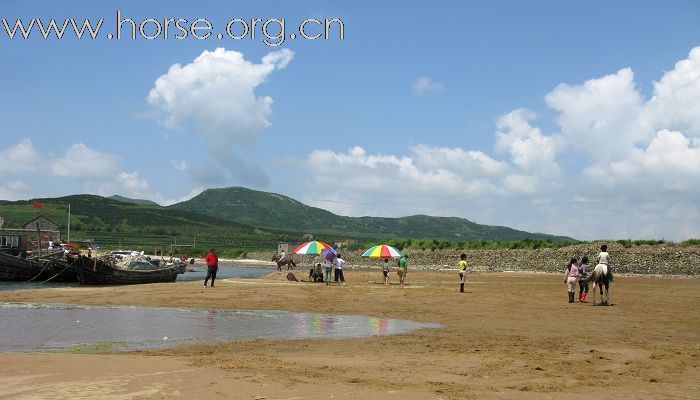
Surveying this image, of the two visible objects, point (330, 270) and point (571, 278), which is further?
point (330, 270)

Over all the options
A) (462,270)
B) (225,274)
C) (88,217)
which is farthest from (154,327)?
(88,217)

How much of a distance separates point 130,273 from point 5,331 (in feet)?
90.3

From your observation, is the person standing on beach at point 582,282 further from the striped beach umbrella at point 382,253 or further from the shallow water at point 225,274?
the shallow water at point 225,274

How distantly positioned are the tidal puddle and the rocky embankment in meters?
43.9

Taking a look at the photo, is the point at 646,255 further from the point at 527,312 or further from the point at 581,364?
the point at 581,364

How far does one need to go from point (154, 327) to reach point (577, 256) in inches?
2066

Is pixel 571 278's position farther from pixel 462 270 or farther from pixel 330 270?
pixel 330 270

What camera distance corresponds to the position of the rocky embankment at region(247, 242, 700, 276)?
5578cm

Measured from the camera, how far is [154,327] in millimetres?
16328

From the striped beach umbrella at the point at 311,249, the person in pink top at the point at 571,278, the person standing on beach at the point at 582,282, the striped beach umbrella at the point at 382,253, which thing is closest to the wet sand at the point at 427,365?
the person in pink top at the point at 571,278

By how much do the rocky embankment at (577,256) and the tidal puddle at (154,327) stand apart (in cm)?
4389

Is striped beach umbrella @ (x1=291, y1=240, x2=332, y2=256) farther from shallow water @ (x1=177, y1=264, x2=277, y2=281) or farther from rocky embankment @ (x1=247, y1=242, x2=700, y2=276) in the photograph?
rocky embankment @ (x1=247, y1=242, x2=700, y2=276)

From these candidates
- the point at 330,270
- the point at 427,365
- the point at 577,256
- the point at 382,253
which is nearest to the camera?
the point at 427,365

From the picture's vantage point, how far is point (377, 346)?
521 inches
